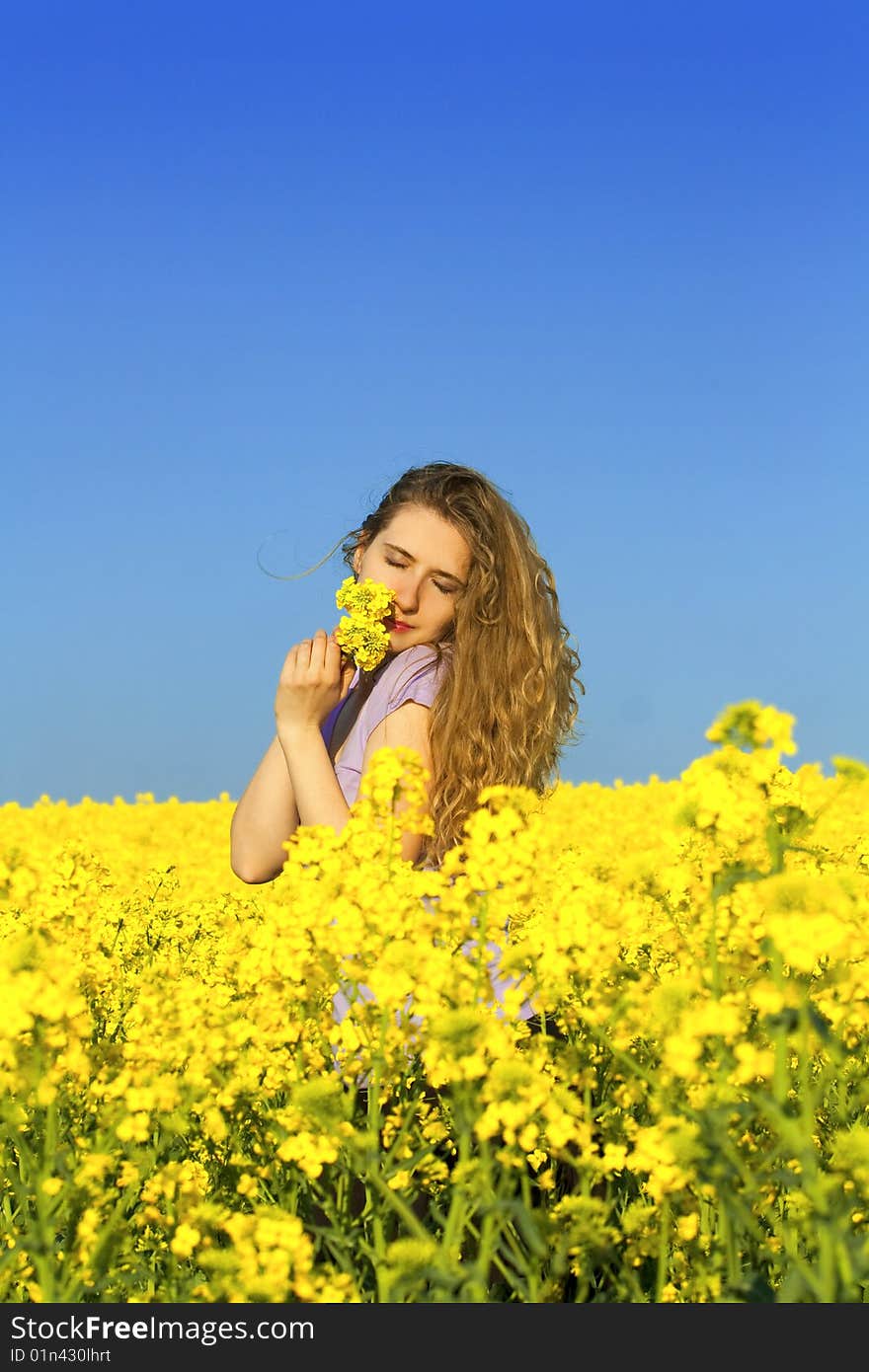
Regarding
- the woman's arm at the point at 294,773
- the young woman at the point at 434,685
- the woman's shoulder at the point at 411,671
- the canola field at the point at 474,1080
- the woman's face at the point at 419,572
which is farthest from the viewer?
the woman's face at the point at 419,572

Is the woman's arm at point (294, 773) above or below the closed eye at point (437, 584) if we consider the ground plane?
below

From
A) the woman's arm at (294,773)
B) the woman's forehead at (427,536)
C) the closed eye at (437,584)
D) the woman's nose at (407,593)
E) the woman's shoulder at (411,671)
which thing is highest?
the woman's forehead at (427,536)

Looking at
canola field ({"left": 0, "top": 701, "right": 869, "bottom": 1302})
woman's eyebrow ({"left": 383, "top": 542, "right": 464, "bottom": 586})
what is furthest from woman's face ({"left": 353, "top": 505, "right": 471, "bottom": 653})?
canola field ({"left": 0, "top": 701, "right": 869, "bottom": 1302})

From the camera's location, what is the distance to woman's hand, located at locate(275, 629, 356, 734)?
3.81m

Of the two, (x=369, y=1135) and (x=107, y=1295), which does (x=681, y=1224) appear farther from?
(x=107, y=1295)

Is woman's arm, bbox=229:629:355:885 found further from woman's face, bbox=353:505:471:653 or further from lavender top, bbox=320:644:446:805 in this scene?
woman's face, bbox=353:505:471:653

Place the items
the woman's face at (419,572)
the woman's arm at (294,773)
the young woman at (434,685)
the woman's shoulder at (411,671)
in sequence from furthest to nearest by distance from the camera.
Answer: the woman's face at (419,572) → the woman's shoulder at (411,671) → the young woman at (434,685) → the woman's arm at (294,773)

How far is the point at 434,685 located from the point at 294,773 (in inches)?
20.4

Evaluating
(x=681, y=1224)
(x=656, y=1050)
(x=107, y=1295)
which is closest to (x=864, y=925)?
(x=656, y=1050)

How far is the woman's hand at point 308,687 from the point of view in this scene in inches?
150

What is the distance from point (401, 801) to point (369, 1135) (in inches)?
32.0

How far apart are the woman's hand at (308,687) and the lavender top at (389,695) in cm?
15

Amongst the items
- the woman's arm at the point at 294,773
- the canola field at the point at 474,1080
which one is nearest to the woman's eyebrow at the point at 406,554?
the woman's arm at the point at 294,773

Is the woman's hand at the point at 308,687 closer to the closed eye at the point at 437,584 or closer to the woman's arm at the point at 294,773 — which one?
the woman's arm at the point at 294,773
